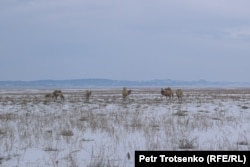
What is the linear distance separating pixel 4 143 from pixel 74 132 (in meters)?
2.25

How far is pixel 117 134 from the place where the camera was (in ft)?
34.1

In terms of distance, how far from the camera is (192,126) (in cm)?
1184

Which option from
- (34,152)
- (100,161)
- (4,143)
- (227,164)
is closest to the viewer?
(227,164)

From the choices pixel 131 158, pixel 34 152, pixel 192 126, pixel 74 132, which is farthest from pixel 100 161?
pixel 192 126

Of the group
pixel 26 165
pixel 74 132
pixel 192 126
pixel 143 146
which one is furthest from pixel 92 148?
pixel 192 126

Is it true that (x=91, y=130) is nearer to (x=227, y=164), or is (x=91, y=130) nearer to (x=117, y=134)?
(x=117, y=134)

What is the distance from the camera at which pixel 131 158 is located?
7508mm

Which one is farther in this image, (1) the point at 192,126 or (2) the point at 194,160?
(1) the point at 192,126

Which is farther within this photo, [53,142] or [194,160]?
[53,142]

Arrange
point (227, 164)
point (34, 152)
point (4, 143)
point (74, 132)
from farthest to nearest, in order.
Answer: point (74, 132), point (4, 143), point (34, 152), point (227, 164)

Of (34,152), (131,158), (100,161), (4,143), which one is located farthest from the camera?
(4,143)

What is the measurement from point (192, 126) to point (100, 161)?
209 inches

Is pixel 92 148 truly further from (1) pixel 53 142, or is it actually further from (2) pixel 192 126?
(2) pixel 192 126

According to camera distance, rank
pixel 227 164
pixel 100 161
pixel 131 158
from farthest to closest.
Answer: pixel 131 158
pixel 100 161
pixel 227 164
